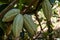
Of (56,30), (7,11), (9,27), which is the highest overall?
(7,11)

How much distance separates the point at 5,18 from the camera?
106cm

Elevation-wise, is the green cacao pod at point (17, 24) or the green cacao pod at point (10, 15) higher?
the green cacao pod at point (10, 15)

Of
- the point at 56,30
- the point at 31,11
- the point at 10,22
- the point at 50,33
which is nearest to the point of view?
the point at 10,22

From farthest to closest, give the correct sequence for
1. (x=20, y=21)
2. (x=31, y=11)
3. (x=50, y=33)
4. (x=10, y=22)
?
1. (x=50, y=33)
2. (x=31, y=11)
3. (x=10, y=22)
4. (x=20, y=21)

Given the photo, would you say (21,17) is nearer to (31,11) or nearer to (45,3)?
(45,3)

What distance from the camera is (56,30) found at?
2393 millimetres

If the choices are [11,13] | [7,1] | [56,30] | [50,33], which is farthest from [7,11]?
[56,30]

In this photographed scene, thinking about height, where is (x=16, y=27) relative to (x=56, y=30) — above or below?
above

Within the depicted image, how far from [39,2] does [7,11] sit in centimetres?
18

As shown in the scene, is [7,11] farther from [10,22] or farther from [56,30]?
[56,30]

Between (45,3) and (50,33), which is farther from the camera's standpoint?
(50,33)

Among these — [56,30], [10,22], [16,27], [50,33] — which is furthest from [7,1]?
[56,30]

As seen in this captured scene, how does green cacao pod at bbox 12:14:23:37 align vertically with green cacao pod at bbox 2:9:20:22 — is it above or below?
below

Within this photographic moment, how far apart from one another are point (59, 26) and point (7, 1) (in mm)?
1276
